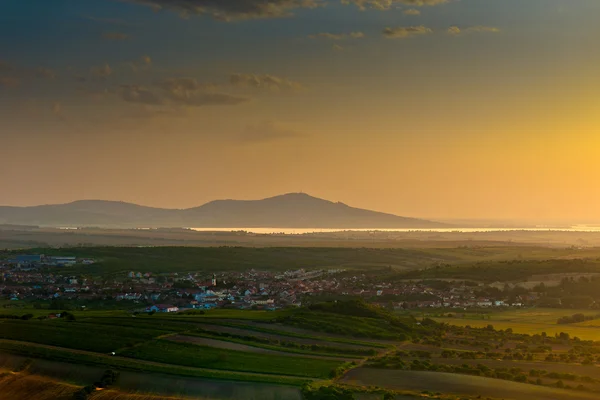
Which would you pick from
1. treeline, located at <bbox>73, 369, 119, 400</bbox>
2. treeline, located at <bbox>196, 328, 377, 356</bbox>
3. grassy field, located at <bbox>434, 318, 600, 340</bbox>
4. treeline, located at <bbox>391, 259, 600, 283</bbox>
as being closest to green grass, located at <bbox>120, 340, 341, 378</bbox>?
treeline, located at <bbox>196, 328, 377, 356</bbox>

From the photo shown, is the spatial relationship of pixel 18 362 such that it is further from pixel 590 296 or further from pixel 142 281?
pixel 590 296

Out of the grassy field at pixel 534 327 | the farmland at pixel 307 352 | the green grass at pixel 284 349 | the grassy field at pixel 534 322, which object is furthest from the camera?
the grassy field at pixel 534 322

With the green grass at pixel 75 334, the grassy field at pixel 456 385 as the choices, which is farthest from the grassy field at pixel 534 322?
the green grass at pixel 75 334

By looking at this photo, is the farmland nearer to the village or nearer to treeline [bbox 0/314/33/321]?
treeline [bbox 0/314/33/321]

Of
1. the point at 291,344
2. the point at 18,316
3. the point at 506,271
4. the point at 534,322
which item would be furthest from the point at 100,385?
the point at 506,271

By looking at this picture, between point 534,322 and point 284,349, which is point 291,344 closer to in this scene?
point 284,349

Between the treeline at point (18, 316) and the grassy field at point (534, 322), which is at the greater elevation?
the treeline at point (18, 316)

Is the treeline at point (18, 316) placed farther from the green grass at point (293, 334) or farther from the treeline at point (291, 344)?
the green grass at point (293, 334)

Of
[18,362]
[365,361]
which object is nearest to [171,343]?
[18,362]
